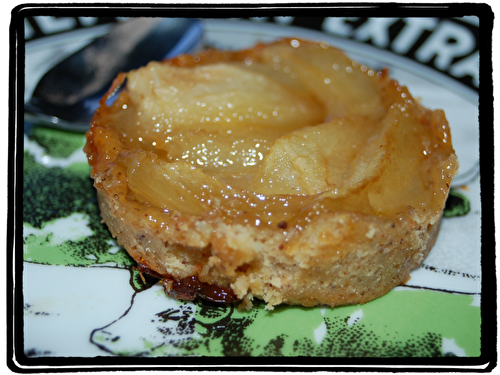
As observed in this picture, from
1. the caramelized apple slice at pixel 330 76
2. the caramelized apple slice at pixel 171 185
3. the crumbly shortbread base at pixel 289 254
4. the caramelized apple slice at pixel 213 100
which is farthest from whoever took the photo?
the caramelized apple slice at pixel 330 76

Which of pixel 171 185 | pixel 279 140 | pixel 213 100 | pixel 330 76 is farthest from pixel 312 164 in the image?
pixel 330 76

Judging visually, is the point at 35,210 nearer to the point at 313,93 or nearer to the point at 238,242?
the point at 238,242

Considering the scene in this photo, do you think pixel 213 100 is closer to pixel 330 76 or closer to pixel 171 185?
pixel 171 185

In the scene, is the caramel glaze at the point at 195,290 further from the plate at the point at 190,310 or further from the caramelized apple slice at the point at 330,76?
the caramelized apple slice at the point at 330,76

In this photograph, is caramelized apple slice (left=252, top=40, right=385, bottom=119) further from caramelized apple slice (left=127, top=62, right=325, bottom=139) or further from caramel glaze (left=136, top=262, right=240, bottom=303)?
caramel glaze (left=136, top=262, right=240, bottom=303)

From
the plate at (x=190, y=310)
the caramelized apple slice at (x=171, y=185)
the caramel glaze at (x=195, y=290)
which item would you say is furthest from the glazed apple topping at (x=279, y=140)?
the plate at (x=190, y=310)

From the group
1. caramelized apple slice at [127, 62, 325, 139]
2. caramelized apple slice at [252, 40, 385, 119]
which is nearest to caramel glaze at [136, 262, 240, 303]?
caramelized apple slice at [127, 62, 325, 139]
